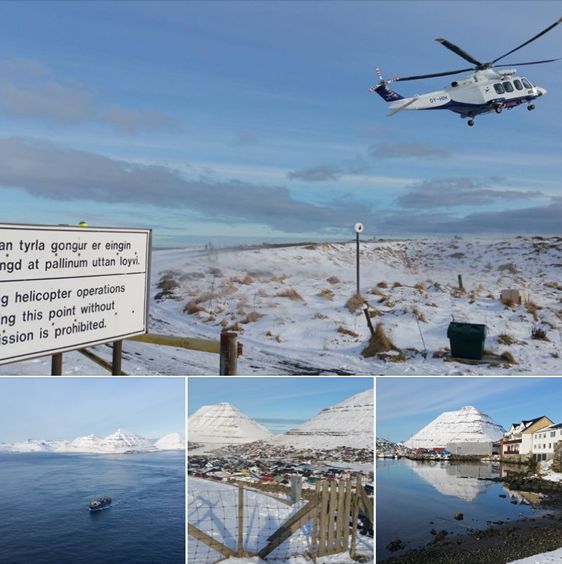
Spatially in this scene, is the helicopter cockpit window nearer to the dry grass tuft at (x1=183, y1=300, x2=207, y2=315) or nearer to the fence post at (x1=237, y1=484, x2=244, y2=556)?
the dry grass tuft at (x1=183, y1=300, x2=207, y2=315)

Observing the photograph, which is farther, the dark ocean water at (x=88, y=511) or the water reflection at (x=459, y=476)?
the water reflection at (x=459, y=476)

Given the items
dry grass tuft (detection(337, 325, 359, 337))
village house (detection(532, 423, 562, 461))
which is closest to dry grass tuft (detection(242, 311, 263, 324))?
dry grass tuft (detection(337, 325, 359, 337))

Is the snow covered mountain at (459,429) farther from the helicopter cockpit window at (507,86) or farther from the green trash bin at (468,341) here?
the helicopter cockpit window at (507,86)

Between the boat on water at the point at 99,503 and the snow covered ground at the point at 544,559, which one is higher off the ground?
the boat on water at the point at 99,503

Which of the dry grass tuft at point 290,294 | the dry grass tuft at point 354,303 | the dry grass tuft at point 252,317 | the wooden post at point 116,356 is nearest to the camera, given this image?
the wooden post at point 116,356

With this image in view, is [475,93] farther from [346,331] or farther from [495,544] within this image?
[495,544]

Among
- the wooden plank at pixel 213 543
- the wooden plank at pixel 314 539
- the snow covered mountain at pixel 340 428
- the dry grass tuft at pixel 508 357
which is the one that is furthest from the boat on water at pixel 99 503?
the dry grass tuft at pixel 508 357
